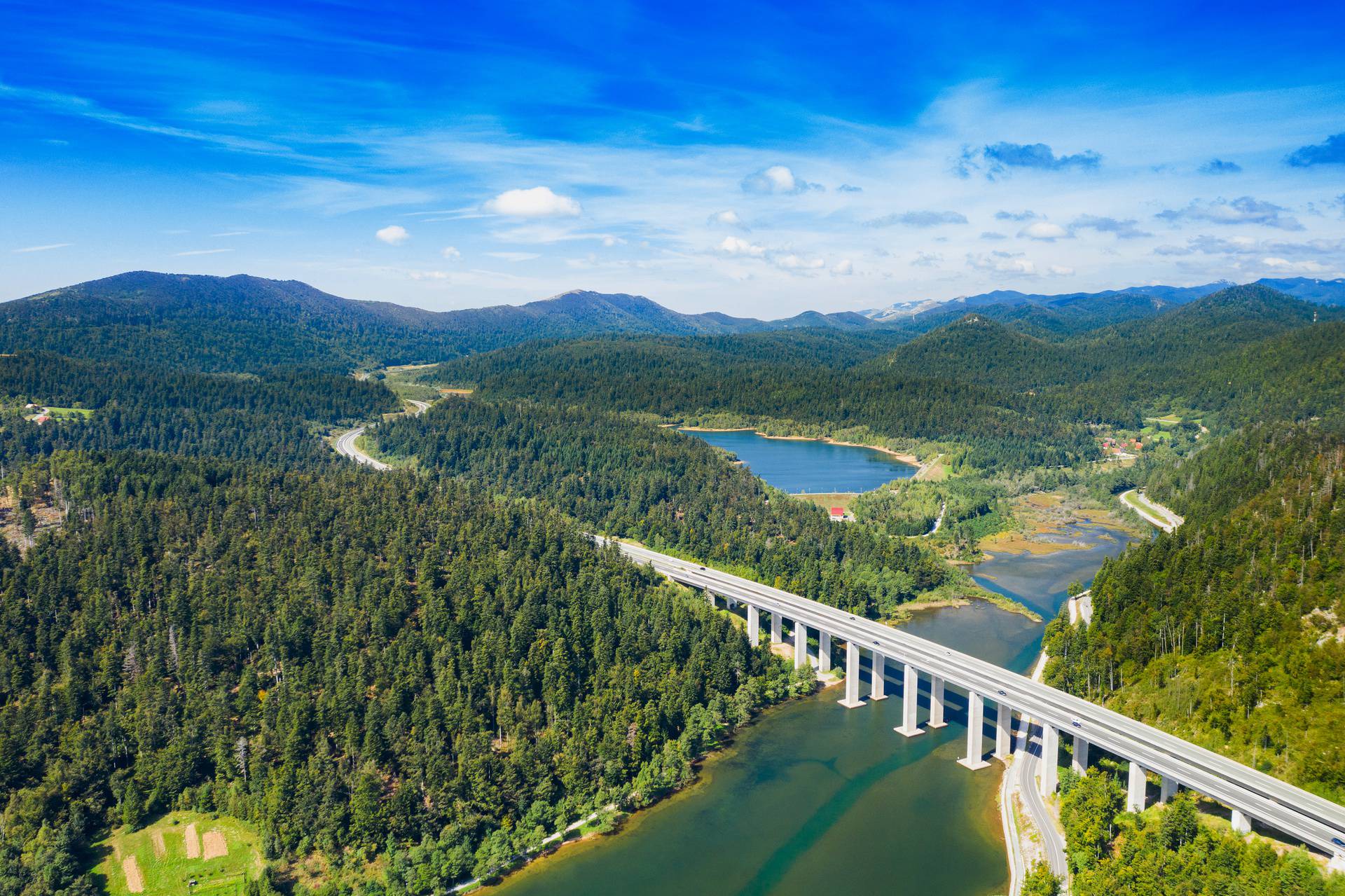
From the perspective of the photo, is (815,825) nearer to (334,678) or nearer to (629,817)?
Result: (629,817)

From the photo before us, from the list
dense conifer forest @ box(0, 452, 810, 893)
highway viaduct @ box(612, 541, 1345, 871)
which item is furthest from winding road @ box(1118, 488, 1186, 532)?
dense conifer forest @ box(0, 452, 810, 893)

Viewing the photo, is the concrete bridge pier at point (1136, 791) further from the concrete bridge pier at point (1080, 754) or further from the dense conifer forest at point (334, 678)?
the dense conifer forest at point (334, 678)

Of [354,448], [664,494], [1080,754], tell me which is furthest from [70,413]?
[1080,754]

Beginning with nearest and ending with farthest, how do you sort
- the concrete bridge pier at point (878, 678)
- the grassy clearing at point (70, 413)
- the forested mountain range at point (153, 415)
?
the concrete bridge pier at point (878, 678), the forested mountain range at point (153, 415), the grassy clearing at point (70, 413)

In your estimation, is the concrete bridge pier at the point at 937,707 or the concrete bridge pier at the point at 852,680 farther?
the concrete bridge pier at the point at 852,680

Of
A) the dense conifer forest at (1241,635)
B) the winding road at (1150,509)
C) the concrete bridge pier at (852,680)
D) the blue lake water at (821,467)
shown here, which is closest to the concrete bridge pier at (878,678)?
the concrete bridge pier at (852,680)

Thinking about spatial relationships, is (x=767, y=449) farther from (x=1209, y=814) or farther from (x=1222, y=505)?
(x=1209, y=814)
